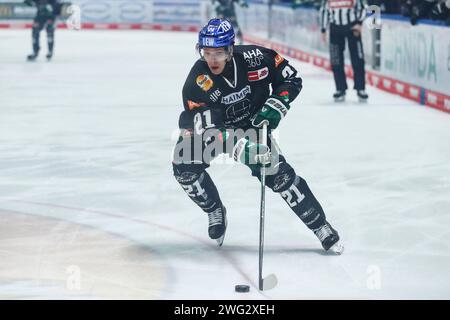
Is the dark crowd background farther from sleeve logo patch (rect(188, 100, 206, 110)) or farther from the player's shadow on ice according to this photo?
sleeve logo patch (rect(188, 100, 206, 110))

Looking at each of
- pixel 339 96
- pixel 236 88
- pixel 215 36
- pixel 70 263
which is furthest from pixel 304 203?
pixel 339 96

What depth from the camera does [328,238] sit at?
6.80 metres

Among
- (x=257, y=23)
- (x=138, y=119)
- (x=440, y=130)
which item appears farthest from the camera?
(x=257, y=23)

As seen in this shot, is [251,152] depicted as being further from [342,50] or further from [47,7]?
[47,7]

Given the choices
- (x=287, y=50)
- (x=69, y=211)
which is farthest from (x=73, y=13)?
(x=69, y=211)

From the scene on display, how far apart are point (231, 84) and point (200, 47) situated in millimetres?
352

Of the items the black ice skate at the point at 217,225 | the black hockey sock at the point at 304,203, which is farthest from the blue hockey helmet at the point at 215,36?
the black ice skate at the point at 217,225

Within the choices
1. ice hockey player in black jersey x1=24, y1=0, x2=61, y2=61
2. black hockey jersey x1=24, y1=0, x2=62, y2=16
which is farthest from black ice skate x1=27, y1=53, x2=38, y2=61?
black hockey jersey x1=24, y1=0, x2=62, y2=16

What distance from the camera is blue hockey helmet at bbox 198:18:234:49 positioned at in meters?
6.21

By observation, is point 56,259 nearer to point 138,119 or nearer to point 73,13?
point 138,119

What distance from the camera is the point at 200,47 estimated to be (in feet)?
20.6

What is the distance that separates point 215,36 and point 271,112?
606mm

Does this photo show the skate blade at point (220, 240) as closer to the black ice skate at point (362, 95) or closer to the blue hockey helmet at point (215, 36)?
the blue hockey helmet at point (215, 36)
